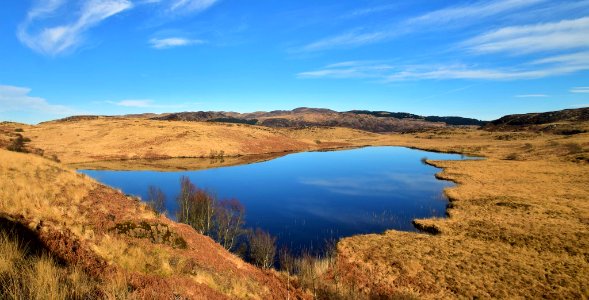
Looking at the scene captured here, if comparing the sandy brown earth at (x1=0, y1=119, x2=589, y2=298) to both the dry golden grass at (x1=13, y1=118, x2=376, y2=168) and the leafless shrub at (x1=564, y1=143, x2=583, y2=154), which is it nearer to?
the leafless shrub at (x1=564, y1=143, x2=583, y2=154)

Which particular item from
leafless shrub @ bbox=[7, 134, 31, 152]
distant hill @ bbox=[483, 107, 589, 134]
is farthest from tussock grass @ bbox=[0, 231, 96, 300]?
distant hill @ bbox=[483, 107, 589, 134]

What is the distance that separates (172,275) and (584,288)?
72.3 feet

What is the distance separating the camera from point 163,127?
117 metres

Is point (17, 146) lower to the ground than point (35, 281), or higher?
higher

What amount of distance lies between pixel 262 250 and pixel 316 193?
26644mm

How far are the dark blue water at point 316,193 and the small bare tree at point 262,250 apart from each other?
2.12 metres

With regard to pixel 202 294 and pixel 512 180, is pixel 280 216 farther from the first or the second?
pixel 512 180

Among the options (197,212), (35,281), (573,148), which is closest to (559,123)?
(573,148)

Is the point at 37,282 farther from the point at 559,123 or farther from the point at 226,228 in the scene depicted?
the point at 559,123

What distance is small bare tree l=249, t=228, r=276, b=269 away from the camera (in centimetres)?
2555

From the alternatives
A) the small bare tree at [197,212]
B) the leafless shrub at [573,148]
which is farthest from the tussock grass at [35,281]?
the leafless shrub at [573,148]

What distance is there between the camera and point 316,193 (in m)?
52.5

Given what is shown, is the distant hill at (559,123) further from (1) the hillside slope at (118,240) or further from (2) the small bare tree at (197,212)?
(1) the hillside slope at (118,240)

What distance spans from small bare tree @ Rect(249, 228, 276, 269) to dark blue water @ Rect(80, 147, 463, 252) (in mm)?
2118
